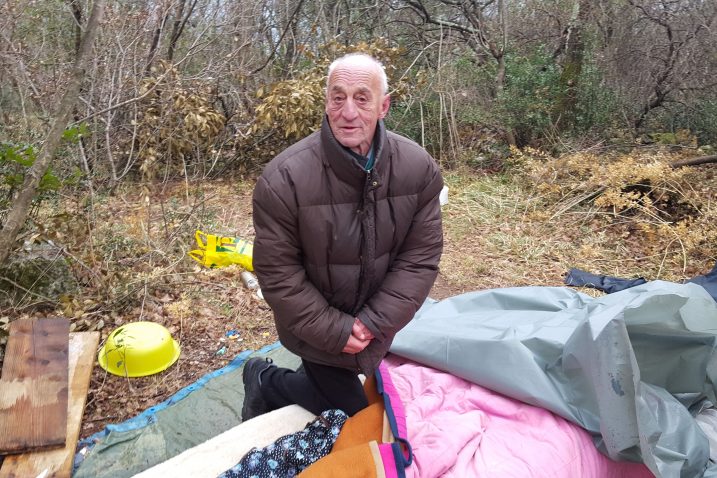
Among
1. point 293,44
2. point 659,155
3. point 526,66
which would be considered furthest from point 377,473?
point 293,44

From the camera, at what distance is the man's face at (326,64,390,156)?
1585 millimetres

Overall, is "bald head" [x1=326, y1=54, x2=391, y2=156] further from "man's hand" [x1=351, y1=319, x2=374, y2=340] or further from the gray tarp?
the gray tarp

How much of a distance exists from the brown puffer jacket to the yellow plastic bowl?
1255mm

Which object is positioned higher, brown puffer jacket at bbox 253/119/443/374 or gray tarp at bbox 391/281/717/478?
brown puffer jacket at bbox 253/119/443/374

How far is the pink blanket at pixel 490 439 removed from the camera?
1738 millimetres

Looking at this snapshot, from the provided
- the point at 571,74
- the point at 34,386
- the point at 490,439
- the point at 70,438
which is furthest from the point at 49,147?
the point at 571,74

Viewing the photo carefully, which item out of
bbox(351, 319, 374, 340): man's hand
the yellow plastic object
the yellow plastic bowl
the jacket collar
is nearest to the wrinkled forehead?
the jacket collar

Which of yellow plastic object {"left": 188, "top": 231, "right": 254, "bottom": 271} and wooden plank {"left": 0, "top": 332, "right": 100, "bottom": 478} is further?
yellow plastic object {"left": 188, "top": 231, "right": 254, "bottom": 271}

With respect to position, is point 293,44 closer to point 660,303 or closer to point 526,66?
point 526,66

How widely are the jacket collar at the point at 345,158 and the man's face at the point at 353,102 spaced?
32 mm

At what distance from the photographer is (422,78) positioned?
680 centimetres

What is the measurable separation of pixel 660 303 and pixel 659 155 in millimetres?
4178

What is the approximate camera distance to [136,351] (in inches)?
108

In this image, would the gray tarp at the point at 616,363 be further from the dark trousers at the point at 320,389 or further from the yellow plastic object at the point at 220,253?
the yellow plastic object at the point at 220,253
